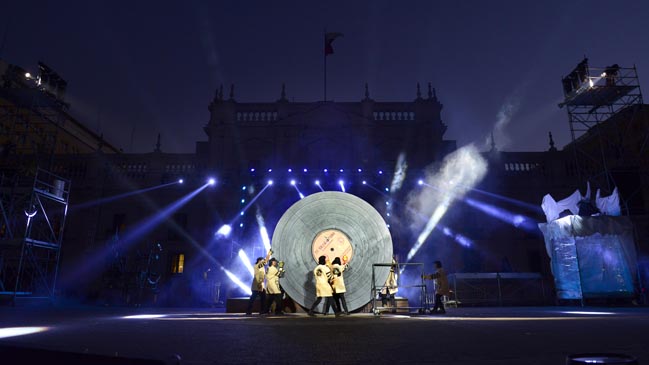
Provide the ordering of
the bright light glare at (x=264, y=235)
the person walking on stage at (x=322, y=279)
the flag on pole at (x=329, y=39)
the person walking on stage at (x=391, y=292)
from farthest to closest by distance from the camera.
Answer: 1. the flag on pole at (x=329, y=39)
2. the bright light glare at (x=264, y=235)
3. the person walking on stage at (x=391, y=292)
4. the person walking on stage at (x=322, y=279)

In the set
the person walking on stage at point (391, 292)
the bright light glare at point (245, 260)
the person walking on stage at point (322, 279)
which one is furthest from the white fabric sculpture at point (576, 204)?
the bright light glare at point (245, 260)

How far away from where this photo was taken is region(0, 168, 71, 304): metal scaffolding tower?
61.0 feet

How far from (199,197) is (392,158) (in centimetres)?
1448

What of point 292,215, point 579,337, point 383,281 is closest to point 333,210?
point 292,215

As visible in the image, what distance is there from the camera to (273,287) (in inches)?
482

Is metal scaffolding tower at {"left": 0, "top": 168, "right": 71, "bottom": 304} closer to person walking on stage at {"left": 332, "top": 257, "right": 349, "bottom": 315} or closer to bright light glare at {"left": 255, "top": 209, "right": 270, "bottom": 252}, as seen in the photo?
bright light glare at {"left": 255, "top": 209, "right": 270, "bottom": 252}

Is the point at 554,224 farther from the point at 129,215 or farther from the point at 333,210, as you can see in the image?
the point at 129,215

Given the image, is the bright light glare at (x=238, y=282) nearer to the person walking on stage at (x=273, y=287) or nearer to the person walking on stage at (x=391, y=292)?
the person walking on stage at (x=273, y=287)

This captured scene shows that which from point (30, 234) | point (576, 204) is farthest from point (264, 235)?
point (576, 204)

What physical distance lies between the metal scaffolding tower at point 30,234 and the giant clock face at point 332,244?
47.4 feet

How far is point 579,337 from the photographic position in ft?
17.0

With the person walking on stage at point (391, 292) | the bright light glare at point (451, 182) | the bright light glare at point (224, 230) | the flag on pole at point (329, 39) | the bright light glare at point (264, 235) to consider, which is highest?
the flag on pole at point (329, 39)

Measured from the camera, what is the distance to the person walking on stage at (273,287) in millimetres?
11844

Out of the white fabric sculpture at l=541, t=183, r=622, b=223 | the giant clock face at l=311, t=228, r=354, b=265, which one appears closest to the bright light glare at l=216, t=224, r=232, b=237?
the giant clock face at l=311, t=228, r=354, b=265
